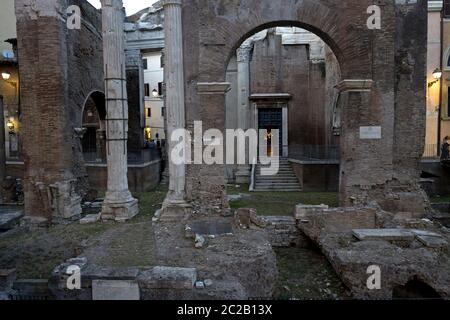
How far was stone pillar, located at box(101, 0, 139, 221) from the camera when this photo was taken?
896 centimetres

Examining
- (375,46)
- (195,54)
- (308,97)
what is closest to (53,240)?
(195,54)

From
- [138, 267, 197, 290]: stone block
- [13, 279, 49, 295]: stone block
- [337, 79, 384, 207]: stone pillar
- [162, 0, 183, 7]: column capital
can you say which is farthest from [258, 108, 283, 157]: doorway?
[13, 279, 49, 295]: stone block

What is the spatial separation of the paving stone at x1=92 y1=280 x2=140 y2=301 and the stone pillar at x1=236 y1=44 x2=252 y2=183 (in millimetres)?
12182

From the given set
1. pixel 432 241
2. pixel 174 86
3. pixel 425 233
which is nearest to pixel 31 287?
pixel 174 86

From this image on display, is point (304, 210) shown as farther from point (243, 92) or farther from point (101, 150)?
point (101, 150)

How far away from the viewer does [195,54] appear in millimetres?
8672

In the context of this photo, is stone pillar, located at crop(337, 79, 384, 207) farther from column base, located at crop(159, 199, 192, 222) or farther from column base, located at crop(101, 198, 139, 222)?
column base, located at crop(101, 198, 139, 222)

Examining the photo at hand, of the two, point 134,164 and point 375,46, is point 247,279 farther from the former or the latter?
point 134,164

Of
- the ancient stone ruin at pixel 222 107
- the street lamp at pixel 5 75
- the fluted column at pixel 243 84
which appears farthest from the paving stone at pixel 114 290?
the street lamp at pixel 5 75

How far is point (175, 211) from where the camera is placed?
28.3 ft

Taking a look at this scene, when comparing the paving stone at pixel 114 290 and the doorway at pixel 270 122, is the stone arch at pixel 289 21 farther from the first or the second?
the doorway at pixel 270 122

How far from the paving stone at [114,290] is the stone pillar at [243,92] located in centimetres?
1218

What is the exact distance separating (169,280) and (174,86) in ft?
17.5

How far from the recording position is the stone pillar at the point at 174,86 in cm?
847
